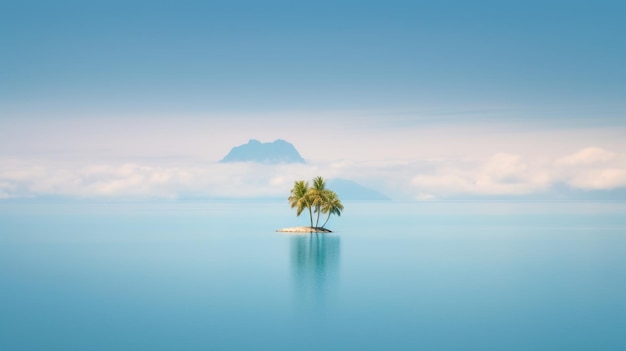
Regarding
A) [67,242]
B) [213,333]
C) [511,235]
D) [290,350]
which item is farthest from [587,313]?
[67,242]

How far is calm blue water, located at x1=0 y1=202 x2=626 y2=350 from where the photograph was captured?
40.3 meters

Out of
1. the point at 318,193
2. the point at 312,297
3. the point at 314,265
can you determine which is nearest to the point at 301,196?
the point at 318,193

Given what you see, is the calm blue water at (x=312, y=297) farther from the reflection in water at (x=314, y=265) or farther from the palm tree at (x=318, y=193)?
the palm tree at (x=318, y=193)

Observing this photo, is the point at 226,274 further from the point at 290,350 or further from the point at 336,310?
the point at 290,350

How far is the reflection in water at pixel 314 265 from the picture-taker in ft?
188

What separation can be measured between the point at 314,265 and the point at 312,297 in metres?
19.9

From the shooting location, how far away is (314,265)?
7425 centimetres

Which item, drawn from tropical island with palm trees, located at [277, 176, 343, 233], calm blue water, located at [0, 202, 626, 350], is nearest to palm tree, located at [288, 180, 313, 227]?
tropical island with palm trees, located at [277, 176, 343, 233]

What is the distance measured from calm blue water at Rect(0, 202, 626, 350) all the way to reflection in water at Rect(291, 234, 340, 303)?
36 centimetres

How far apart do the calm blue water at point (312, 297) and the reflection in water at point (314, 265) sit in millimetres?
356

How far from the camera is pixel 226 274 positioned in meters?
69.9

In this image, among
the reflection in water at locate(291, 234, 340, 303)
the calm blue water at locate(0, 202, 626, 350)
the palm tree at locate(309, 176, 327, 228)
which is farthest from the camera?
the palm tree at locate(309, 176, 327, 228)

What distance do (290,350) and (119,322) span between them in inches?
598

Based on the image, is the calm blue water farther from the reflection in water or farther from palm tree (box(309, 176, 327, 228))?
palm tree (box(309, 176, 327, 228))
